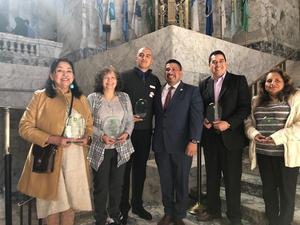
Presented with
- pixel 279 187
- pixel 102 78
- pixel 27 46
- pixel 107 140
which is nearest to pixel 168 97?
pixel 102 78

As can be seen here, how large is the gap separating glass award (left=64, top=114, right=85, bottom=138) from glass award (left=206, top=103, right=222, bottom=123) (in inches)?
48.8

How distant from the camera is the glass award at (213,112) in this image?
3.11 metres

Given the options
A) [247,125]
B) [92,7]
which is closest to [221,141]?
[247,125]

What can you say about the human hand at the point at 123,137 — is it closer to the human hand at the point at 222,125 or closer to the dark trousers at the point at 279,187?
the human hand at the point at 222,125

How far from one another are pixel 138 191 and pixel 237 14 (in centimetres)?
703

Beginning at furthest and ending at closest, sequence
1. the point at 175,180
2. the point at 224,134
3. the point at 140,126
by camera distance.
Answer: the point at 140,126 < the point at 175,180 < the point at 224,134

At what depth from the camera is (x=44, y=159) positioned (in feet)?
8.26

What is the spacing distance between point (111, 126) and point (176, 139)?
660 millimetres

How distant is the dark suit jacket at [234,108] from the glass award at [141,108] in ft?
2.28

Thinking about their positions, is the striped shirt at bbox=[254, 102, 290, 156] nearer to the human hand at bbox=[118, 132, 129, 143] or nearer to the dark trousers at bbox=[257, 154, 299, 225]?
the dark trousers at bbox=[257, 154, 299, 225]

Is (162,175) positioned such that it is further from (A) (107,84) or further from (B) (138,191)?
(A) (107,84)

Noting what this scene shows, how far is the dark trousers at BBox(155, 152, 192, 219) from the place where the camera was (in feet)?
10.2

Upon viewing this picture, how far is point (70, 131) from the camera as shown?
2635 mm

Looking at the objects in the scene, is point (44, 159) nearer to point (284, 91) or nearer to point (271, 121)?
point (271, 121)
